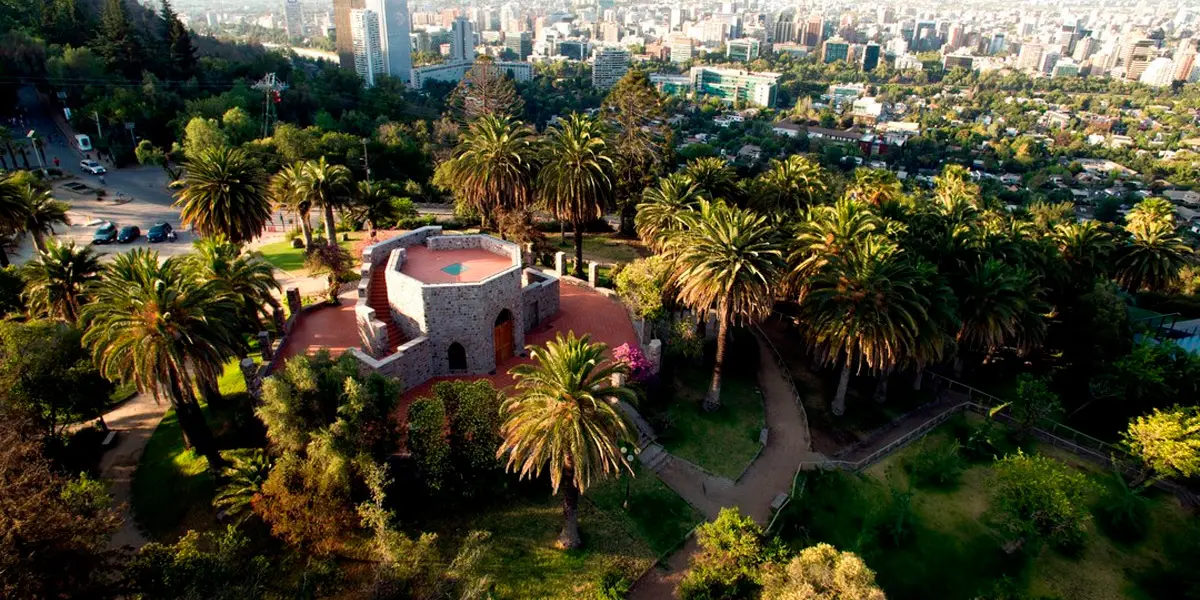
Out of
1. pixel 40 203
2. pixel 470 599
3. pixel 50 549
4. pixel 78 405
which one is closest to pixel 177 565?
pixel 50 549

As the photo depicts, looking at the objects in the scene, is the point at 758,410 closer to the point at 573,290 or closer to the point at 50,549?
the point at 573,290

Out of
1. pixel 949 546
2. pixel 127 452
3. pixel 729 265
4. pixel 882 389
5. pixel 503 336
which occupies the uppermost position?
pixel 729 265

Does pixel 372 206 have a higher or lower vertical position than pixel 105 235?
higher

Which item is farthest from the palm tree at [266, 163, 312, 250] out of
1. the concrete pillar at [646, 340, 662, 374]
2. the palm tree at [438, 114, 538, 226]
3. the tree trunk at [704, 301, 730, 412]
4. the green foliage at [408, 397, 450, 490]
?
the tree trunk at [704, 301, 730, 412]

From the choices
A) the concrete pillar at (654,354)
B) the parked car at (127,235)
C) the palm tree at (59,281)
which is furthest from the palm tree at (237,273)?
the parked car at (127,235)

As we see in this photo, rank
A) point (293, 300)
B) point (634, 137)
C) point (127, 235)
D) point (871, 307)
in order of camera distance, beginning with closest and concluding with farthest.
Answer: point (871, 307) → point (293, 300) → point (127, 235) → point (634, 137)

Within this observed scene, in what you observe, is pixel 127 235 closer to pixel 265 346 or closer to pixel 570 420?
pixel 265 346

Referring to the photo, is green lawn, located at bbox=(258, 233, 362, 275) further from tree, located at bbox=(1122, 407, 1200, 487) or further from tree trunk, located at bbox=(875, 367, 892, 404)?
tree, located at bbox=(1122, 407, 1200, 487)

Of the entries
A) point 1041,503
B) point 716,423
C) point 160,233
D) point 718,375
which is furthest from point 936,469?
point 160,233
